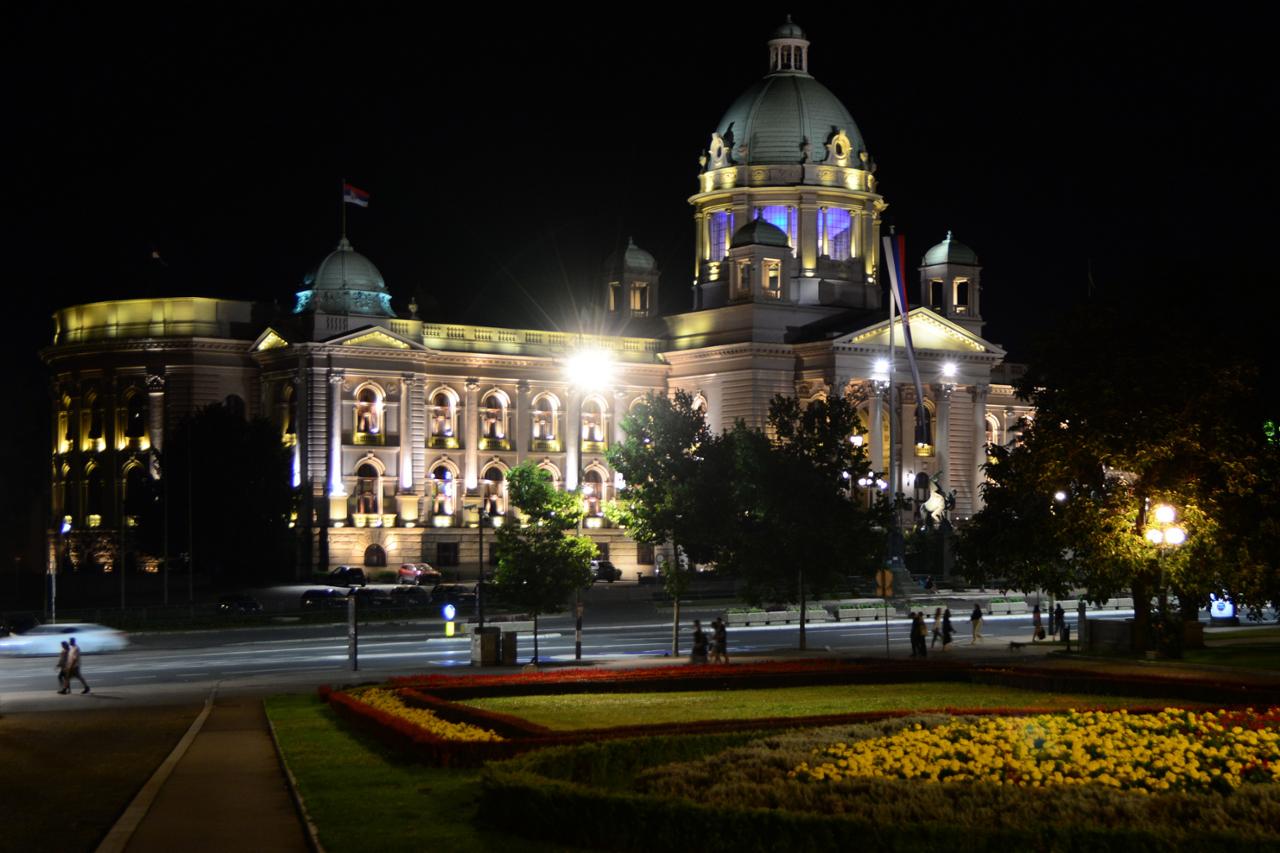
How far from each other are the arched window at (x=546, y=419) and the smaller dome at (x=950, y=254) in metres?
28.0

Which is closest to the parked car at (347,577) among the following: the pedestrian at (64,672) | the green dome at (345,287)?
the green dome at (345,287)

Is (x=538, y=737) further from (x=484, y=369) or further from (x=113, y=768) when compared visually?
(x=484, y=369)

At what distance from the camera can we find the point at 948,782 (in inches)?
893

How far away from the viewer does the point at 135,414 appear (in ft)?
414

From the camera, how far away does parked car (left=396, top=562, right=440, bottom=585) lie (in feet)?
370

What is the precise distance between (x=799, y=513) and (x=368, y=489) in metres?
54.9

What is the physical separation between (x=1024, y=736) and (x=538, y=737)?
7.71 meters

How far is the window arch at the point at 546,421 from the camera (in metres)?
133

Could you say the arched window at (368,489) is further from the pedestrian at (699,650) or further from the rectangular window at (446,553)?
the pedestrian at (699,650)

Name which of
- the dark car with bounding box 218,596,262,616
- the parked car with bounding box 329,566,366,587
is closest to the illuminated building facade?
the parked car with bounding box 329,566,366,587

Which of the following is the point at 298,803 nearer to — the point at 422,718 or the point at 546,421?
the point at 422,718

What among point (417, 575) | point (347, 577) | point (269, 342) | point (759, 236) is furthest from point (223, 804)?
point (759, 236)

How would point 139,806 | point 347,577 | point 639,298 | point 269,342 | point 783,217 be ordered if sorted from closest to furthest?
point 139,806
point 347,577
point 269,342
point 783,217
point 639,298

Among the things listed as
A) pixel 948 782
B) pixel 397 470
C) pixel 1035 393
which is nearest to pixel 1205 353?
pixel 1035 393
